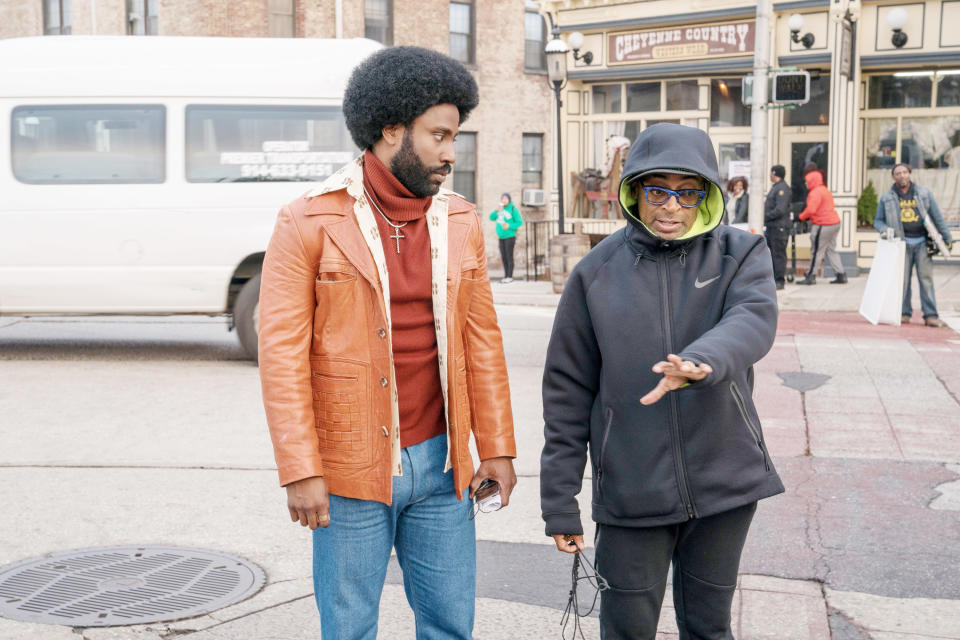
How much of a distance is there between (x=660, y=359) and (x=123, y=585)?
2654 millimetres

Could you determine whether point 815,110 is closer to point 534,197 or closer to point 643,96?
point 643,96

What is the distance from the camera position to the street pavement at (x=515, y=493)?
419 cm

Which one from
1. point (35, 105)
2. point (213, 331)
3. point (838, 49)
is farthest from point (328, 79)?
point (838, 49)

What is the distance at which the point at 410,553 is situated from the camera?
290cm

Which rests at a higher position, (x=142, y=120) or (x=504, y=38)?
(x=504, y=38)

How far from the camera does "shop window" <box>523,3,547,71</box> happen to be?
26.4 meters

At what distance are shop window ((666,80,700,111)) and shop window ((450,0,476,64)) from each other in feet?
21.7

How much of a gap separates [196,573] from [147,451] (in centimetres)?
225

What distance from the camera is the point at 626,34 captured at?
20328mm

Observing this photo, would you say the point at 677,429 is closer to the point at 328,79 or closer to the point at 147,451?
the point at 147,451

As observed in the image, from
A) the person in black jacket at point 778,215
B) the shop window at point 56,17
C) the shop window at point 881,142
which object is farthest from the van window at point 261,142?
the shop window at point 56,17

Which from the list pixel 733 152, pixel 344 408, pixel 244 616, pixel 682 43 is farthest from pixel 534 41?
pixel 344 408

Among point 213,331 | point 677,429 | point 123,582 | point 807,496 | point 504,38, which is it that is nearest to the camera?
point 677,429

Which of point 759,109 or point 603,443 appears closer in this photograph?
point 603,443
